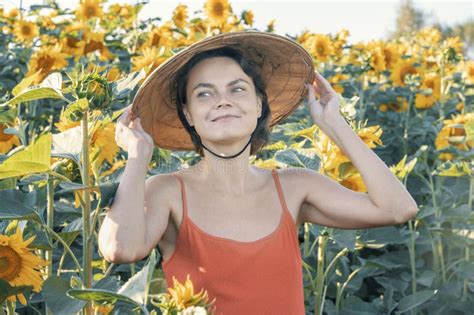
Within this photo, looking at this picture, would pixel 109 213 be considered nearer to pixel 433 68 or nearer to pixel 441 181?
pixel 441 181

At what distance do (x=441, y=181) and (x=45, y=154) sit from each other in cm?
185

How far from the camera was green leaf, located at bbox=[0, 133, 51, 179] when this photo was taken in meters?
1.60

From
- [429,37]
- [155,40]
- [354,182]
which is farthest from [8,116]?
[429,37]

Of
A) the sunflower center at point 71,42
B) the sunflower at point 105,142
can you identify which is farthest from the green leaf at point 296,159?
the sunflower center at point 71,42

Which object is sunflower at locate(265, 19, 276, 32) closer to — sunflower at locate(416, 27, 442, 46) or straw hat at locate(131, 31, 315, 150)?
sunflower at locate(416, 27, 442, 46)

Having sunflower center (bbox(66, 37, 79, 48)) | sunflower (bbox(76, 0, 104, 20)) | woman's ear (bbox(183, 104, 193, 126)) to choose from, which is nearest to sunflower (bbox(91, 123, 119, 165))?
woman's ear (bbox(183, 104, 193, 126))

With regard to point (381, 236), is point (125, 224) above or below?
above

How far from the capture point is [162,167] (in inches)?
87.7

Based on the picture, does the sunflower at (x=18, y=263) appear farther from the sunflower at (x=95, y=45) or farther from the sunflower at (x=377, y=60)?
the sunflower at (x=377, y=60)

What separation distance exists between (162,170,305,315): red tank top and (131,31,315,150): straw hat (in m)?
0.19

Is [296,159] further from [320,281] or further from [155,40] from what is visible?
[155,40]

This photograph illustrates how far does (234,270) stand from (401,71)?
9.02ft

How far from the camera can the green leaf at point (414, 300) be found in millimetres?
2453

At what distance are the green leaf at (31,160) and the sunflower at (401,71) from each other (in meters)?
2.86
